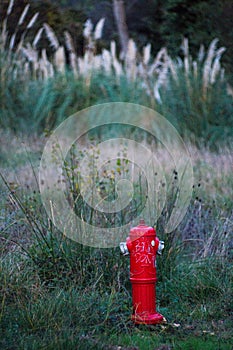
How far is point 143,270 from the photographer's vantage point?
379cm

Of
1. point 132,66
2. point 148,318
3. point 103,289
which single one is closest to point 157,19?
point 132,66

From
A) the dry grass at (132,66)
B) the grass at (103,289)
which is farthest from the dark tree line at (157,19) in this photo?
the grass at (103,289)

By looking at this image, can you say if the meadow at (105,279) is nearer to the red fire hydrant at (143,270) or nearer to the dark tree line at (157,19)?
the red fire hydrant at (143,270)

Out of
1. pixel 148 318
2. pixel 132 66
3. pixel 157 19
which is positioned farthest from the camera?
pixel 157 19

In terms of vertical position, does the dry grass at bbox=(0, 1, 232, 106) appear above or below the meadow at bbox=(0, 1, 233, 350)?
above

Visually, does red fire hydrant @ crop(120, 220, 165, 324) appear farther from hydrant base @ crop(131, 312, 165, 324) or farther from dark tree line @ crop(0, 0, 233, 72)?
dark tree line @ crop(0, 0, 233, 72)

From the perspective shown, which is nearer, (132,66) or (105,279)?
(105,279)

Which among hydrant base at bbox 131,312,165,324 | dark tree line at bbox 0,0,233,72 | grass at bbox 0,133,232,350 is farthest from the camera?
dark tree line at bbox 0,0,233,72

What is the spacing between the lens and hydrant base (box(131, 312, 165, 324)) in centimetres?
374

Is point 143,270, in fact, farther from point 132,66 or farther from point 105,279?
point 132,66

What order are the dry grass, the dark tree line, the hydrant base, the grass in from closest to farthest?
the grass → the hydrant base → the dry grass → the dark tree line

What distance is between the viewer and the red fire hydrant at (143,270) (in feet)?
12.4

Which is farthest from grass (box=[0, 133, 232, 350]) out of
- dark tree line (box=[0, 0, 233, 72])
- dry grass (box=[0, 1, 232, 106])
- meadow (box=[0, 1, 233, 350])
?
dark tree line (box=[0, 0, 233, 72])

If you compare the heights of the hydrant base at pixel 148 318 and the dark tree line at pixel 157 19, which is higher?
the dark tree line at pixel 157 19
